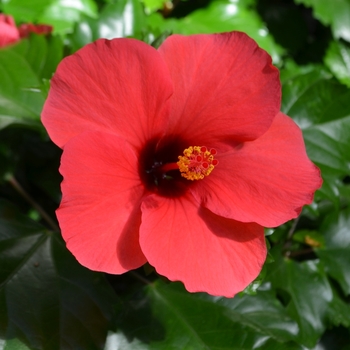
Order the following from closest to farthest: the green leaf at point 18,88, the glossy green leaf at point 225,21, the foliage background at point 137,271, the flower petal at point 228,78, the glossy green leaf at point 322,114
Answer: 1. the flower petal at point 228,78
2. the foliage background at point 137,271
3. the green leaf at point 18,88
4. the glossy green leaf at point 322,114
5. the glossy green leaf at point 225,21

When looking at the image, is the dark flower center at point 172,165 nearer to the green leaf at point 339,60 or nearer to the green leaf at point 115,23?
→ the green leaf at point 115,23

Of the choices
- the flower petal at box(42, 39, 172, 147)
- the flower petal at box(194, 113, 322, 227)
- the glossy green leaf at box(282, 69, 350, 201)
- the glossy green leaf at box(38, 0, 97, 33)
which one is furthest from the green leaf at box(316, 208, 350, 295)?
the glossy green leaf at box(38, 0, 97, 33)

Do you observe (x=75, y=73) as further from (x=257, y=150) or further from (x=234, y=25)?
(x=234, y=25)

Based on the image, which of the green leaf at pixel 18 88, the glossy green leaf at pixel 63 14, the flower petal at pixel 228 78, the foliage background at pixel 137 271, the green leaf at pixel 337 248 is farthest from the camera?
the glossy green leaf at pixel 63 14

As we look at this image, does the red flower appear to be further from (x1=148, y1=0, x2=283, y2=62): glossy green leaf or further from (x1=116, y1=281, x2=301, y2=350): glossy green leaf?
(x1=148, y1=0, x2=283, y2=62): glossy green leaf

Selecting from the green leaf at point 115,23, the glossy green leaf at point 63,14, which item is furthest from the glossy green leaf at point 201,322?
the glossy green leaf at point 63,14

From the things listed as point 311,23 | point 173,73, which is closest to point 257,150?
point 173,73

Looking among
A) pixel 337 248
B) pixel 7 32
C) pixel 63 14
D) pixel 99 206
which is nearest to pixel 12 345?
pixel 99 206
